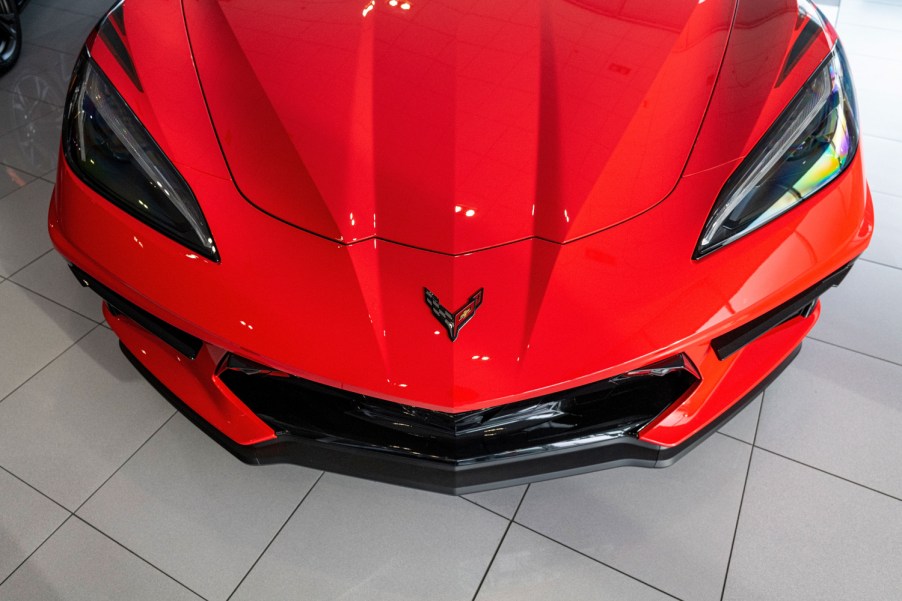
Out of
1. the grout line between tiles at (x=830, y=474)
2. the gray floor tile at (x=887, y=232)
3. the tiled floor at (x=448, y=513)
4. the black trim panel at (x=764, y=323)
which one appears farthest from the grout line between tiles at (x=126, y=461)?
the gray floor tile at (x=887, y=232)

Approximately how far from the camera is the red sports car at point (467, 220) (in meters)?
0.91

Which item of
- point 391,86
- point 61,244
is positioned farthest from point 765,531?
point 61,244

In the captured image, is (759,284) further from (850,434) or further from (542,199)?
(850,434)

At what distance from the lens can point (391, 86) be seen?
109cm

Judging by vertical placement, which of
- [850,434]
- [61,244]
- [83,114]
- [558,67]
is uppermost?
[558,67]

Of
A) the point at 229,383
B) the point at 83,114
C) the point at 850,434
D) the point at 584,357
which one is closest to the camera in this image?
the point at 584,357

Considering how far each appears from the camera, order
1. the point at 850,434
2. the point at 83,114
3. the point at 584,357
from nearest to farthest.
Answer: the point at 584,357 → the point at 83,114 → the point at 850,434

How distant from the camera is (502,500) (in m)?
1.27

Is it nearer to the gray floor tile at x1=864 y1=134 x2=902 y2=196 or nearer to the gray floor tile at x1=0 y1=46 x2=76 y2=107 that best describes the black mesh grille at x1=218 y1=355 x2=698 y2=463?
the gray floor tile at x1=864 y1=134 x2=902 y2=196

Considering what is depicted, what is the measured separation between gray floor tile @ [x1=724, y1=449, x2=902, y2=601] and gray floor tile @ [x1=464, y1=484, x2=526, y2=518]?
387 millimetres

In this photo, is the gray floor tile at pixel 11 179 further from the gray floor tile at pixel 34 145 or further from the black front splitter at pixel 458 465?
the black front splitter at pixel 458 465

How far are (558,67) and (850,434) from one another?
94 cm

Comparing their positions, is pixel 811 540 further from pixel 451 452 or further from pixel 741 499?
pixel 451 452

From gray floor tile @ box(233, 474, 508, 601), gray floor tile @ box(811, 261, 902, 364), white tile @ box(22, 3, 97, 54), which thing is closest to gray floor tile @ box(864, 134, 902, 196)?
gray floor tile @ box(811, 261, 902, 364)
